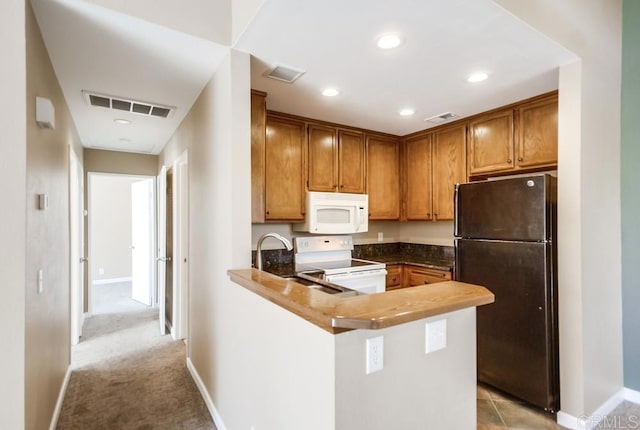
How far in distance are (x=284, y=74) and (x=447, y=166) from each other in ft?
6.94

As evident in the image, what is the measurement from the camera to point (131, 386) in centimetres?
269

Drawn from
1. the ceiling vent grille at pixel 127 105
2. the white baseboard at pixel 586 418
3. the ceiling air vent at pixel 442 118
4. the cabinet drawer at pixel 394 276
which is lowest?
the white baseboard at pixel 586 418

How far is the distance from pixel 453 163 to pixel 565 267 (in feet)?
5.26

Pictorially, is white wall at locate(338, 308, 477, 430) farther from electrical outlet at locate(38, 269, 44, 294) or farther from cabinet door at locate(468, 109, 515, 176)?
cabinet door at locate(468, 109, 515, 176)

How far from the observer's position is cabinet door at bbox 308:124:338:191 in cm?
339

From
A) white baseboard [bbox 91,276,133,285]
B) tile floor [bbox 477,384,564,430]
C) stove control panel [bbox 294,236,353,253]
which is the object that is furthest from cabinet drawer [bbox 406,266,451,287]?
white baseboard [bbox 91,276,133,285]

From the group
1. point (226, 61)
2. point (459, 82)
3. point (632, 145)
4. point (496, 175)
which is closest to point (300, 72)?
point (226, 61)

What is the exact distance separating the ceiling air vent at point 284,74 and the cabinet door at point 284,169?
0.80 meters

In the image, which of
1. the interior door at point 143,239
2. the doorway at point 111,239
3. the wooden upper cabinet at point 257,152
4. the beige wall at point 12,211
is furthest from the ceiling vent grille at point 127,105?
the doorway at point 111,239

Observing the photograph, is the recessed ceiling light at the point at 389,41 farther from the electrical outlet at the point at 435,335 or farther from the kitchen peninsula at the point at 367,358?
the electrical outlet at the point at 435,335

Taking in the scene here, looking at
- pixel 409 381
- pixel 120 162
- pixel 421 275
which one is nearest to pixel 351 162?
pixel 421 275

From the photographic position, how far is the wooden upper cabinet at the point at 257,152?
2365mm

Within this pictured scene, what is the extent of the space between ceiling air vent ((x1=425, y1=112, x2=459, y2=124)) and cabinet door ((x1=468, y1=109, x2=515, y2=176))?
0.22 meters

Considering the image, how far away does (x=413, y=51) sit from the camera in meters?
1.95
